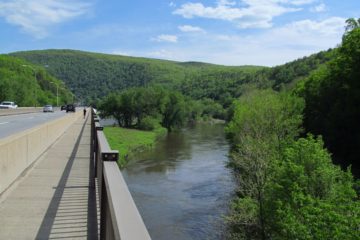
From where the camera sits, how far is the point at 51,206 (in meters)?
7.46

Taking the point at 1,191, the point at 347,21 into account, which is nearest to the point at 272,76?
the point at 347,21

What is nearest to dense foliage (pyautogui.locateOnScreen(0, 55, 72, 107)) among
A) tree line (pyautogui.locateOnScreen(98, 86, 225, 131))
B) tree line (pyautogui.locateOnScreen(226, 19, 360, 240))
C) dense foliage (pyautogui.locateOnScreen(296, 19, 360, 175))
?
tree line (pyautogui.locateOnScreen(98, 86, 225, 131))

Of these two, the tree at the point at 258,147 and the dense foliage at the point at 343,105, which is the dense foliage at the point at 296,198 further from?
the dense foliage at the point at 343,105

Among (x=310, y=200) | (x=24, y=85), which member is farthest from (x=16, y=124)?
(x=24, y=85)

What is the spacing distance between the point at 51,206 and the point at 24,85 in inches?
4347

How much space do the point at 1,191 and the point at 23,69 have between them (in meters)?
164

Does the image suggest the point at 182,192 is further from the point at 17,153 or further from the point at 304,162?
the point at 17,153

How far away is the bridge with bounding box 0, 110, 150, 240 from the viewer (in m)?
3.61

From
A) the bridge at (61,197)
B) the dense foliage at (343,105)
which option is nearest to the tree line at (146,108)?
the dense foliage at (343,105)

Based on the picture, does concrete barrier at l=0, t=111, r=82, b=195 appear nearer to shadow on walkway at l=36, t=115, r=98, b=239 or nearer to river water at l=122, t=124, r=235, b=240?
shadow on walkway at l=36, t=115, r=98, b=239

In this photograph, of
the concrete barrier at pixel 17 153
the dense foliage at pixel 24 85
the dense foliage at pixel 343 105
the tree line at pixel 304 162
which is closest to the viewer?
the concrete barrier at pixel 17 153

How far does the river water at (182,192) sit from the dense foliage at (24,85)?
50.1 m

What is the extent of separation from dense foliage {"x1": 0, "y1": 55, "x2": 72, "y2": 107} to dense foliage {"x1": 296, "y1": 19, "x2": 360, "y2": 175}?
6160cm

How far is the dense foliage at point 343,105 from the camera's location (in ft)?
147
